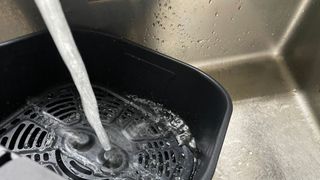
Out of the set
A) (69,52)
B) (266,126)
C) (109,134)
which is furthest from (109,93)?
(266,126)

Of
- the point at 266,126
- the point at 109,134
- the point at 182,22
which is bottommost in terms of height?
the point at 266,126

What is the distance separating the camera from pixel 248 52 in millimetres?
833

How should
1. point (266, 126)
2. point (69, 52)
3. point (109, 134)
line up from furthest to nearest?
point (266, 126), point (109, 134), point (69, 52)

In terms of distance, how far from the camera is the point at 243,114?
790mm

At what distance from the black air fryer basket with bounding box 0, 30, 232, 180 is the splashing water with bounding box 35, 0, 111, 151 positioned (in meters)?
0.07

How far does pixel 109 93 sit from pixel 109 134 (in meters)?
0.09

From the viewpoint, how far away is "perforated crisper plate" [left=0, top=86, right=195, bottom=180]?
61cm

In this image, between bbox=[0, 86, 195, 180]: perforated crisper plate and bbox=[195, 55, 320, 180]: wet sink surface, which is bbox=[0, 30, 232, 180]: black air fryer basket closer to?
bbox=[0, 86, 195, 180]: perforated crisper plate

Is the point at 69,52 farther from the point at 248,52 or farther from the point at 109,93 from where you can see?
the point at 248,52

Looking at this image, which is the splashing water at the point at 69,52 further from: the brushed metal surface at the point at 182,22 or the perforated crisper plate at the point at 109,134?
the brushed metal surface at the point at 182,22

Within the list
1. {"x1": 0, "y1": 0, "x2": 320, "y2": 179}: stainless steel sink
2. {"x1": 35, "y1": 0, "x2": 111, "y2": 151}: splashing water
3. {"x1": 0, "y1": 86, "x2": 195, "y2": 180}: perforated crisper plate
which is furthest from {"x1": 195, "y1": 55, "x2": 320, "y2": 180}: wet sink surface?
{"x1": 35, "y1": 0, "x2": 111, "y2": 151}: splashing water

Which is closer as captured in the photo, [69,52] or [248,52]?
[69,52]

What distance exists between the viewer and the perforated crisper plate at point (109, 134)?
2.00 feet

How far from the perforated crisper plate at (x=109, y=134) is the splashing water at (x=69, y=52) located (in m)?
0.04
